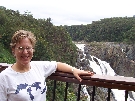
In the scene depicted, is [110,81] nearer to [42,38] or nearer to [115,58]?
[42,38]

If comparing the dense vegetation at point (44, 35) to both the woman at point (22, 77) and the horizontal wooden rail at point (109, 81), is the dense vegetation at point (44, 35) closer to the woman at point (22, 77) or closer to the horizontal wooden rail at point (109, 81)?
the horizontal wooden rail at point (109, 81)

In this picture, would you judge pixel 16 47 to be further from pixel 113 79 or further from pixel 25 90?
pixel 113 79

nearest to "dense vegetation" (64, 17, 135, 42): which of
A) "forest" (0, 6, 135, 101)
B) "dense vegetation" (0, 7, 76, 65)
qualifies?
"forest" (0, 6, 135, 101)

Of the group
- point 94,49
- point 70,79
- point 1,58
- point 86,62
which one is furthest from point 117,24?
point 70,79

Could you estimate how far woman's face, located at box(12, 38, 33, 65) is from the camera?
6.85 feet

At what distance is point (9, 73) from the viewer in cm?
210

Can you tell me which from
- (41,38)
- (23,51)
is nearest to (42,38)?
(41,38)

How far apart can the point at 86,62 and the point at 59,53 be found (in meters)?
2.86

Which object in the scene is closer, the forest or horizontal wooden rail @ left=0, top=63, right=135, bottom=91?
horizontal wooden rail @ left=0, top=63, right=135, bottom=91

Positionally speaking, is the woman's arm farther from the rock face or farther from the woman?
the rock face

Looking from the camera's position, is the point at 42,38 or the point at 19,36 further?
the point at 42,38

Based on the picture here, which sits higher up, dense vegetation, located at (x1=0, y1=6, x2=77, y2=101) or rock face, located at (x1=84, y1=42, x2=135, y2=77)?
dense vegetation, located at (x1=0, y1=6, x2=77, y2=101)

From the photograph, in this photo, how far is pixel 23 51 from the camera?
2.08 metres

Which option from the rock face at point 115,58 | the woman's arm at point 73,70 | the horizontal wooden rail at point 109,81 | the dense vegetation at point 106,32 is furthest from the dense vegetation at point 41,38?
the dense vegetation at point 106,32
